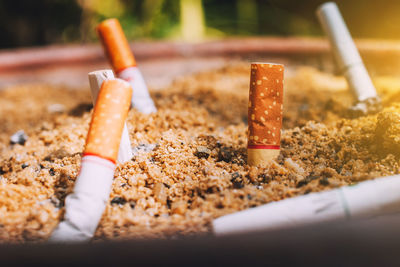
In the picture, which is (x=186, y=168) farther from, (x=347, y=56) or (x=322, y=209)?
(x=347, y=56)

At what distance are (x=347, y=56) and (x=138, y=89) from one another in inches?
25.6

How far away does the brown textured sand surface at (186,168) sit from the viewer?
0.57 m

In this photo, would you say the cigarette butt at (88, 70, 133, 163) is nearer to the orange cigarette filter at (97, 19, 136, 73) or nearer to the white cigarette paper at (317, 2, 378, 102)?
the orange cigarette filter at (97, 19, 136, 73)

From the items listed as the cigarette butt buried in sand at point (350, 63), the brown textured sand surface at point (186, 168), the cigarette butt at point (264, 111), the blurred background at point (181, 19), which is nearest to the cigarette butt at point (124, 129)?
the brown textured sand surface at point (186, 168)

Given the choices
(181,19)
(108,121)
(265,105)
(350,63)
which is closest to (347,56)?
(350,63)

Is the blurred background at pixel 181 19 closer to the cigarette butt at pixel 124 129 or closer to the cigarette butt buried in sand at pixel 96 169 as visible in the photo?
the cigarette butt at pixel 124 129

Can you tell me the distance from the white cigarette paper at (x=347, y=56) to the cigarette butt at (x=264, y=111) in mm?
409

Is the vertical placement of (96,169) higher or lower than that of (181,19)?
lower

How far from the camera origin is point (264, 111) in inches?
26.6

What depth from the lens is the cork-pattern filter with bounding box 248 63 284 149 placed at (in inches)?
26.0

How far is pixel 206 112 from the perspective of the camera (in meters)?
1.10

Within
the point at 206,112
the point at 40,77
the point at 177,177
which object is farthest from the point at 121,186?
the point at 40,77

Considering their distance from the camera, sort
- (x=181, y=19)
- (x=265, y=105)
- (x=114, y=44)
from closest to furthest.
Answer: (x=265, y=105) → (x=114, y=44) → (x=181, y=19)

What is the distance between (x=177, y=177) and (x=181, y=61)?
45.5 inches
